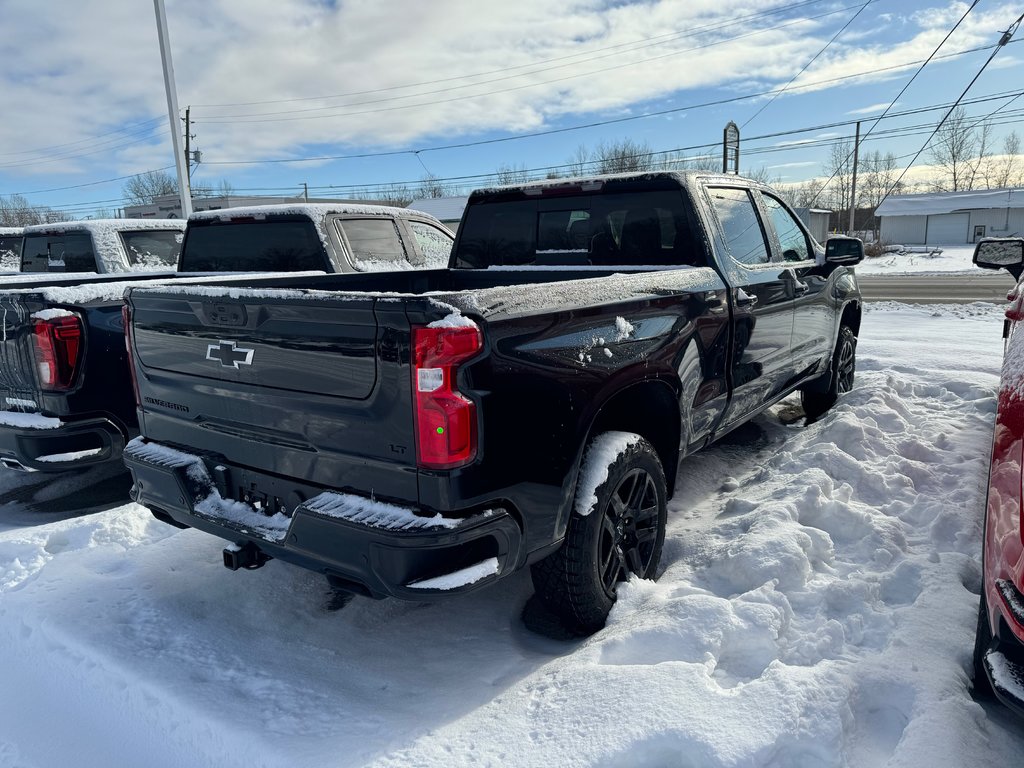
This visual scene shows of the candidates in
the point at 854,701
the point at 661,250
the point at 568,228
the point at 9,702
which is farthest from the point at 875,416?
the point at 9,702

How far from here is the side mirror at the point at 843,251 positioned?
5130 millimetres

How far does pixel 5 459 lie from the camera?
421 cm

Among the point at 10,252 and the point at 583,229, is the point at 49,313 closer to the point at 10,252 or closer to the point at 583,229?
the point at 583,229

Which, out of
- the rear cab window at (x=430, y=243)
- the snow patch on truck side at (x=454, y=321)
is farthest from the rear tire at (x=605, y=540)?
the rear cab window at (x=430, y=243)

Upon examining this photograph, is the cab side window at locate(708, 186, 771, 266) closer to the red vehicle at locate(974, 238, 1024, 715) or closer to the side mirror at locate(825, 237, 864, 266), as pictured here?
the side mirror at locate(825, 237, 864, 266)

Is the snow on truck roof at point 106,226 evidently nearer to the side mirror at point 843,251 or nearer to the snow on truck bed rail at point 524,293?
the snow on truck bed rail at point 524,293

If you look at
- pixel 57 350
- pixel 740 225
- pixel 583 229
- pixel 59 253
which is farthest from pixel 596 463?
pixel 59 253

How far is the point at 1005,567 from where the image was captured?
197 centimetres

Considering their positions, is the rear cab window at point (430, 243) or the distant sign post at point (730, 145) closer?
the rear cab window at point (430, 243)

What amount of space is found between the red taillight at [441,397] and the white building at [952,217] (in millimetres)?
60061

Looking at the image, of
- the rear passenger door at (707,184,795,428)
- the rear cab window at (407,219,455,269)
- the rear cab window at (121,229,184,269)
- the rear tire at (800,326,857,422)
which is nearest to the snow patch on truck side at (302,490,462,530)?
the rear passenger door at (707,184,795,428)

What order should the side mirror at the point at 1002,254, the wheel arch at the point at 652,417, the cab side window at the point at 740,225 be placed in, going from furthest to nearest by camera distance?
1. the side mirror at the point at 1002,254
2. the cab side window at the point at 740,225
3. the wheel arch at the point at 652,417

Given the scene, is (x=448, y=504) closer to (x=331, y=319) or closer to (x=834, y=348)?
(x=331, y=319)

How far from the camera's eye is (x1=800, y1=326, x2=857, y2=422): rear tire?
5.99 m
